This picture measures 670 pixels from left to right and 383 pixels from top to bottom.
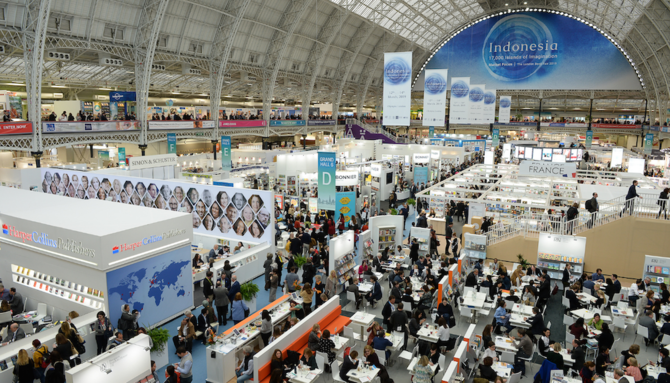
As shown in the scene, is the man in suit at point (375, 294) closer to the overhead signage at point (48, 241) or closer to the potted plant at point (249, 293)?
the potted plant at point (249, 293)

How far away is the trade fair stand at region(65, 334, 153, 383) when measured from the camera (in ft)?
21.3

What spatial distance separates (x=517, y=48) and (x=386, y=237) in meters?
35.4

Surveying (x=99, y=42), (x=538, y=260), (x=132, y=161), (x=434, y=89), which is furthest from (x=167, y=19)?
(x=538, y=260)

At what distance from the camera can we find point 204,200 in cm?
1461

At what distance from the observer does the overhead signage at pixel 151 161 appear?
1711 centimetres

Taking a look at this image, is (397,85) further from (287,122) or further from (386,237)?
(287,122)

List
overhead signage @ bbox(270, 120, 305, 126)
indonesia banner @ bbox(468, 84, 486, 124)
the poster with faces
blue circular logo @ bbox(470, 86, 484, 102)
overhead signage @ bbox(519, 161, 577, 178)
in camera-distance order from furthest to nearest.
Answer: overhead signage @ bbox(270, 120, 305, 126) < blue circular logo @ bbox(470, 86, 484, 102) < indonesia banner @ bbox(468, 84, 486, 124) < overhead signage @ bbox(519, 161, 577, 178) < the poster with faces

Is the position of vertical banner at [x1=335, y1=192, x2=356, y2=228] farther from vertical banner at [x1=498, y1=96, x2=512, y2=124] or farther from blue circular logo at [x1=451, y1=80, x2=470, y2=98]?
vertical banner at [x1=498, y1=96, x2=512, y2=124]

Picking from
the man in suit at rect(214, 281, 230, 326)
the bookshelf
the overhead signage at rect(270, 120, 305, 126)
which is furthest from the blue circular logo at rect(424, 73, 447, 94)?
the overhead signage at rect(270, 120, 305, 126)

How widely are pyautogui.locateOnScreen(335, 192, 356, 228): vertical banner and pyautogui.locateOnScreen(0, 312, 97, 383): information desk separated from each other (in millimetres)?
9937

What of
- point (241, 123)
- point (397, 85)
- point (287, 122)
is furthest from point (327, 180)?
point (287, 122)

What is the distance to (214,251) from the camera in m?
13.4

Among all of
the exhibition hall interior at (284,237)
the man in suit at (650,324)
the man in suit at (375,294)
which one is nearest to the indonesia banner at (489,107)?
the exhibition hall interior at (284,237)

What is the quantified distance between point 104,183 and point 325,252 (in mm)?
9662
